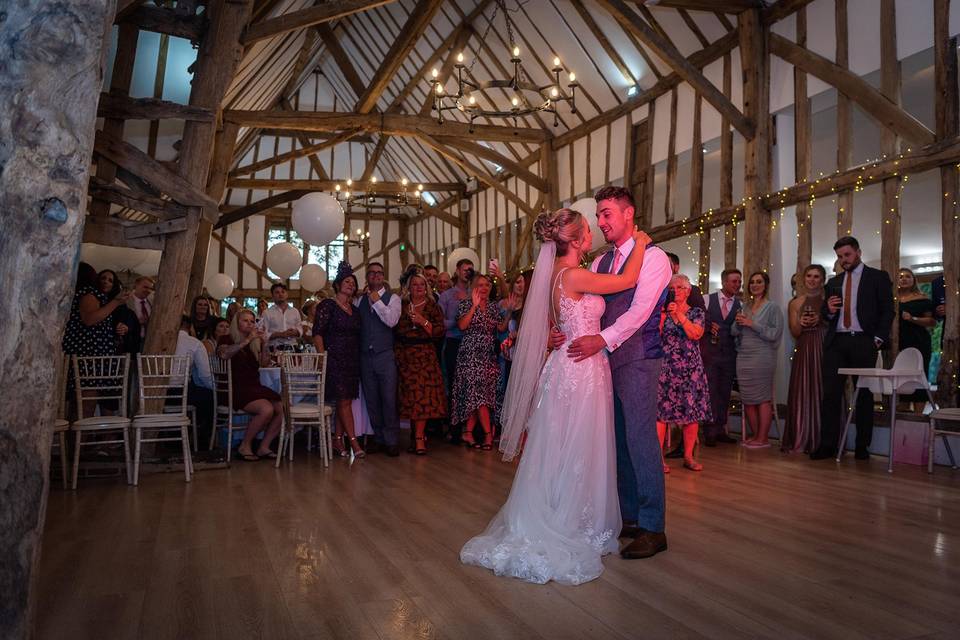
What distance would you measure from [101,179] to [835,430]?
6.02m

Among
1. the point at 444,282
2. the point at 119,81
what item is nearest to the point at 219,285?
the point at 444,282

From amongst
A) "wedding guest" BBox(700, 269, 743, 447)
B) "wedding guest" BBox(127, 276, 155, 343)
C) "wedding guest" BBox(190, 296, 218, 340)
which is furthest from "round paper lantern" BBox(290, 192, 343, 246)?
"wedding guest" BBox(700, 269, 743, 447)


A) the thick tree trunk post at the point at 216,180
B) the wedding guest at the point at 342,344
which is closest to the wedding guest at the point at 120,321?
the wedding guest at the point at 342,344

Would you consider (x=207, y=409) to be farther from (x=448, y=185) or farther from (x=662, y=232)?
(x=448, y=185)

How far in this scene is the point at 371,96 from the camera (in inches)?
437

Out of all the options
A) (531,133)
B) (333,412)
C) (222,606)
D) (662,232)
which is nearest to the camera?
(222,606)

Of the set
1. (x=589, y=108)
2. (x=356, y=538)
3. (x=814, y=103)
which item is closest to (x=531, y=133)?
(x=589, y=108)

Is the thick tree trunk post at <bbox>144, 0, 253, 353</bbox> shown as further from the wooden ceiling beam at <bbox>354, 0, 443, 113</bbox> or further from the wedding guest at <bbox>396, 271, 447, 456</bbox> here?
the wooden ceiling beam at <bbox>354, 0, 443, 113</bbox>

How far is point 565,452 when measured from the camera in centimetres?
303

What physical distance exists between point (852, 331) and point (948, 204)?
120 cm

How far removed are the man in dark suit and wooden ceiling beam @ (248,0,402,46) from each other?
5.04m

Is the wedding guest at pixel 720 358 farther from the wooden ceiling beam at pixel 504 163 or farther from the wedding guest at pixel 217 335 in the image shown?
the wooden ceiling beam at pixel 504 163

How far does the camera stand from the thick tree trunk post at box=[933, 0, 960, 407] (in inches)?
222

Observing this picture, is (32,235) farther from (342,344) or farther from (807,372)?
(807,372)
